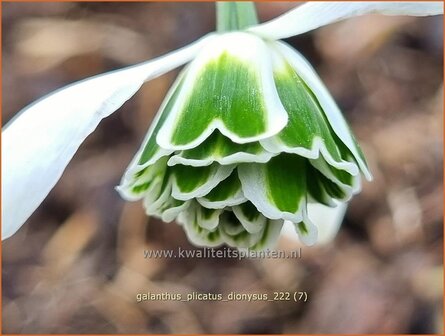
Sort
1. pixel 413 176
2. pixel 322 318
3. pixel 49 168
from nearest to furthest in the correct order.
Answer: pixel 49 168
pixel 322 318
pixel 413 176

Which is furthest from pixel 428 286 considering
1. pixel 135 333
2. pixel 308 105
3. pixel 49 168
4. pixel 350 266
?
pixel 49 168

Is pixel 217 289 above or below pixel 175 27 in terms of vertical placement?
below

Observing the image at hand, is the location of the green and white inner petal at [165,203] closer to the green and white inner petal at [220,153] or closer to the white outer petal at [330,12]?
the green and white inner petal at [220,153]

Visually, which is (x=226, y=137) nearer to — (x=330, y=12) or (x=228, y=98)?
(x=228, y=98)

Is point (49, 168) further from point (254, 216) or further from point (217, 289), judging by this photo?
point (217, 289)

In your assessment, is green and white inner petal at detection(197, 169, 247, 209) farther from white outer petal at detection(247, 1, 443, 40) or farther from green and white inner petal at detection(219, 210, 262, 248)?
white outer petal at detection(247, 1, 443, 40)

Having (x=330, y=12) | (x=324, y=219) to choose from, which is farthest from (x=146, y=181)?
(x=324, y=219)

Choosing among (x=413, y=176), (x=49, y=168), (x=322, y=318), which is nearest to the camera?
(x=49, y=168)

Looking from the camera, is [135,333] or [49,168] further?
[135,333]
